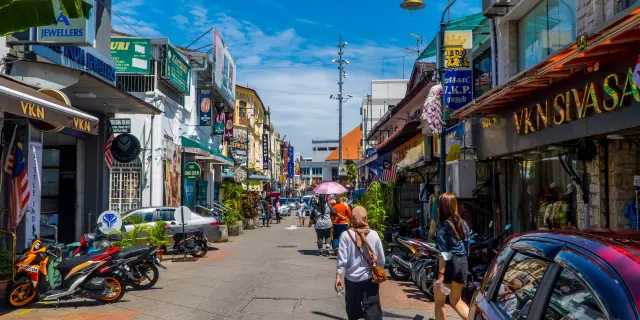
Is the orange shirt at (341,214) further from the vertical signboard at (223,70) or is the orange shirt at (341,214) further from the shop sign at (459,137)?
the vertical signboard at (223,70)

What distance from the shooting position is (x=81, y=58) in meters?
14.0

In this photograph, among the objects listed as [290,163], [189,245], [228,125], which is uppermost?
[228,125]

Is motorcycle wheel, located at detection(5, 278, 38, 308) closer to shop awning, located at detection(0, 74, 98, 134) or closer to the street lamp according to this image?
shop awning, located at detection(0, 74, 98, 134)

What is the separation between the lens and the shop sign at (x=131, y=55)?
2023cm

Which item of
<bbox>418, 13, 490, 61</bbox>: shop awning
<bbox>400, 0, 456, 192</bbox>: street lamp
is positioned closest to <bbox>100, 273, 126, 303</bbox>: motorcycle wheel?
<bbox>400, 0, 456, 192</bbox>: street lamp

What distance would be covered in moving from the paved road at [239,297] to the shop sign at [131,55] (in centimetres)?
878

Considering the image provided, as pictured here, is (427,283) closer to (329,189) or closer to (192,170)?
(329,189)

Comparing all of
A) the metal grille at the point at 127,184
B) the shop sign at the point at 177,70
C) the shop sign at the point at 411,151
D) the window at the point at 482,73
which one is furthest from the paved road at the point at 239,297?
the shop sign at the point at 177,70

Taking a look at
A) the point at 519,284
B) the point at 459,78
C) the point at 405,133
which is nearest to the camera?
the point at 519,284

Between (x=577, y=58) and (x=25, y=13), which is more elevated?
(x=25, y=13)

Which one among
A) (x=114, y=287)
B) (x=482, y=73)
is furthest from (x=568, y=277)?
(x=482, y=73)

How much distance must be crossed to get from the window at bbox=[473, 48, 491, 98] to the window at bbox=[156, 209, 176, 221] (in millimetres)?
9646

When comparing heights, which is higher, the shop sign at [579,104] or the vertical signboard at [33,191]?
the shop sign at [579,104]

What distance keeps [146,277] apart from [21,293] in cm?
223
